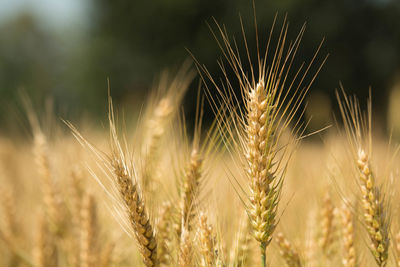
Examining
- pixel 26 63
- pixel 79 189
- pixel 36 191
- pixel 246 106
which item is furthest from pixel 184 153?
pixel 26 63

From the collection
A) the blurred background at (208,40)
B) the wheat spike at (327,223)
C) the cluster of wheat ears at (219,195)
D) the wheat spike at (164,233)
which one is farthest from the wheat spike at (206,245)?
the blurred background at (208,40)

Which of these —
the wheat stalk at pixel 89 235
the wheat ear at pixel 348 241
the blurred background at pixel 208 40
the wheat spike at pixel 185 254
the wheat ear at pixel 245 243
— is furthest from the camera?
the blurred background at pixel 208 40

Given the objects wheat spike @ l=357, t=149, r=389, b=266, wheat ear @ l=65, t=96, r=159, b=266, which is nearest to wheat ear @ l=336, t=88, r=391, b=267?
wheat spike @ l=357, t=149, r=389, b=266

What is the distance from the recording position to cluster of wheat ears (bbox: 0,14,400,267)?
980mm

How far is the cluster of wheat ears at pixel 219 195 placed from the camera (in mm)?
980

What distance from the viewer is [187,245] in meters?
0.98

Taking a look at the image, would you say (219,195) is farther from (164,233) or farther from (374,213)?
→ (374,213)

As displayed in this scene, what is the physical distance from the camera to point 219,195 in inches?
56.9

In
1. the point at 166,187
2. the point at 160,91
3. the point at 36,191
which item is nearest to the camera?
the point at 166,187

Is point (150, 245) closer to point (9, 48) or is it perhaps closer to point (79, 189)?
point (79, 189)

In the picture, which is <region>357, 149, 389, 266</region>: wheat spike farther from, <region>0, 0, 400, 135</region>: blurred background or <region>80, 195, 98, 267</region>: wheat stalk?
<region>0, 0, 400, 135</region>: blurred background

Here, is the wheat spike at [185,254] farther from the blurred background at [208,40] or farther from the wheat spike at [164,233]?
the blurred background at [208,40]

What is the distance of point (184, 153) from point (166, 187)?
0.17 m

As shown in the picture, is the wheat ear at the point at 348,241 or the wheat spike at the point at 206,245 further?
the wheat ear at the point at 348,241
